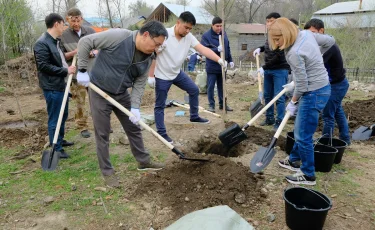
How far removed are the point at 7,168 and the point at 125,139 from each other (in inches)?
65.6

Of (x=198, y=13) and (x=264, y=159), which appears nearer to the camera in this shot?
(x=264, y=159)

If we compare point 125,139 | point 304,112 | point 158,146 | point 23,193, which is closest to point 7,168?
point 23,193

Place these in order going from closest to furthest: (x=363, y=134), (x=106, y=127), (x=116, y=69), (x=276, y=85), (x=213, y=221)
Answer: (x=213, y=221)
(x=116, y=69)
(x=106, y=127)
(x=363, y=134)
(x=276, y=85)

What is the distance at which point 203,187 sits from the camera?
3.24 metres

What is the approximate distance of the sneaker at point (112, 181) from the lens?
3.39 meters

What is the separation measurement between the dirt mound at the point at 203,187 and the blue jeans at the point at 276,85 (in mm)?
1890

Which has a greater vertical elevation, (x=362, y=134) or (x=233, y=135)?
(x=233, y=135)

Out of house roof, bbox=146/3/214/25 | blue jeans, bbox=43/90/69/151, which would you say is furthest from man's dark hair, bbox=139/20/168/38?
house roof, bbox=146/3/214/25

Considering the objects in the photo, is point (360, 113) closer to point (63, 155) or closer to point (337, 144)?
point (337, 144)

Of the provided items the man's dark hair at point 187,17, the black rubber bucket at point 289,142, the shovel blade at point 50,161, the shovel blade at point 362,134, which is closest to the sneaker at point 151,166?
the shovel blade at point 50,161

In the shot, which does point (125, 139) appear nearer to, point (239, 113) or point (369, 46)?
point (239, 113)

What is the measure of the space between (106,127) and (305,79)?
2.23 m

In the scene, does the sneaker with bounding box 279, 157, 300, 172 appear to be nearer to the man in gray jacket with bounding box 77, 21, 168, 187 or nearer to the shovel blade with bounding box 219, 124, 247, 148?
the shovel blade with bounding box 219, 124, 247, 148

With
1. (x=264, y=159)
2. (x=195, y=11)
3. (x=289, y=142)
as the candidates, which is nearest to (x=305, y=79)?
(x=264, y=159)
